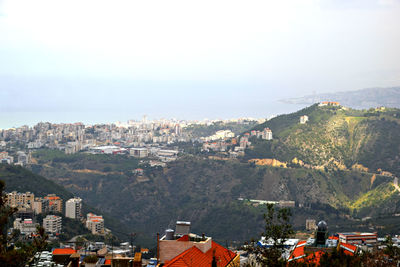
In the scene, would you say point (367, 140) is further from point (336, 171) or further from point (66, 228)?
point (66, 228)

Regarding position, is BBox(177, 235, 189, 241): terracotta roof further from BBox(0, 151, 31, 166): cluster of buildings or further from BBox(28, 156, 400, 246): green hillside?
BBox(0, 151, 31, 166): cluster of buildings

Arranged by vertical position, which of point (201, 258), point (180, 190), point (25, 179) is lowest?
point (180, 190)

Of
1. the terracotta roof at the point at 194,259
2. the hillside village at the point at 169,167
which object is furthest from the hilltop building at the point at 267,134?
the terracotta roof at the point at 194,259

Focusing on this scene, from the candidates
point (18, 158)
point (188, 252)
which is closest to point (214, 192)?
point (18, 158)

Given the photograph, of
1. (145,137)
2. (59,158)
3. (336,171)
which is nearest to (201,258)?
(336,171)

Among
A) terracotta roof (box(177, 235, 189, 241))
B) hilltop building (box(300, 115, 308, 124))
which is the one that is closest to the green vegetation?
hilltop building (box(300, 115, 308, 124))

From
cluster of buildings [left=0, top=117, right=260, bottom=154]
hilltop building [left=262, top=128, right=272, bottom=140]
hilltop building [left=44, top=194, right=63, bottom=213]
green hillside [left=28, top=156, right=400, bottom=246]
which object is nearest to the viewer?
hilltop building [left=44, top=194, right=63, bottom=213]
